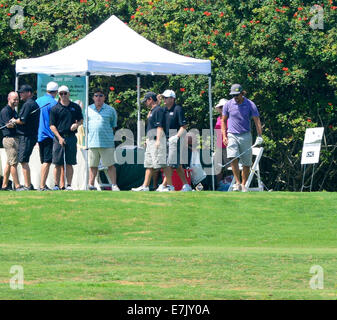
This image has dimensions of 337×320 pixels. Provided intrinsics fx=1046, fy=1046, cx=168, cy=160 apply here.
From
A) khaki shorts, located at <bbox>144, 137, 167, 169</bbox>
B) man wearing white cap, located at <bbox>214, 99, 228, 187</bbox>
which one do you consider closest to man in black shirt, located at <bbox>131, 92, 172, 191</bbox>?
khaki shorts, located at <bbox>144, 137, 167, 169</bbox>

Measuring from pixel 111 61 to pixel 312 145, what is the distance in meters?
4.83

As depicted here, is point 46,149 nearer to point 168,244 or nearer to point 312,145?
point 168,244

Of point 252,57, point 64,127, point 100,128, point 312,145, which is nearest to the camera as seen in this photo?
point 64,127

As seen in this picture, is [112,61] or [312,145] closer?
[112,61]

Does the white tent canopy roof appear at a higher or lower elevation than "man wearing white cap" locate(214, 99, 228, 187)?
higher

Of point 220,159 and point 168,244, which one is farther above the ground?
point 220,159

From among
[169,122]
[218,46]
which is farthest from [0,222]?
[218,46]

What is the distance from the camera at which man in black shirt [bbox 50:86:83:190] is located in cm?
1788

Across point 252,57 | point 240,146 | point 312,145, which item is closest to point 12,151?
point 240,146

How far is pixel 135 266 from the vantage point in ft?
38.6

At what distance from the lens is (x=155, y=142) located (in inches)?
715

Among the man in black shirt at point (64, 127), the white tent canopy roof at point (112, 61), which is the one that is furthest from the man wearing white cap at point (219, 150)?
the man in black shirt at point (64, 127)

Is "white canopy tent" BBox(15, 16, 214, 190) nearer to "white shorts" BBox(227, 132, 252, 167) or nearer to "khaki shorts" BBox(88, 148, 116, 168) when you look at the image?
"khaki shorts" BBox(88, 148, 116, 168)
